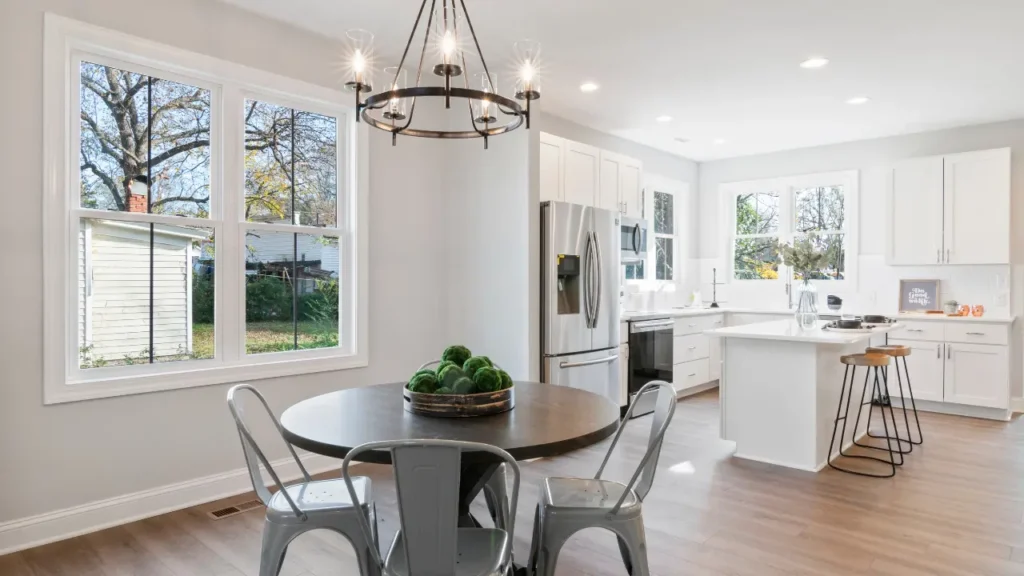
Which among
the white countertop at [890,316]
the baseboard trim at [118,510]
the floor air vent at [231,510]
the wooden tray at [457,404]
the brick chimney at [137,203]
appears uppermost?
the brick chimney at [137,203]

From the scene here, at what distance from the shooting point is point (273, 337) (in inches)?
141

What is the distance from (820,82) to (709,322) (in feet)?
9.03

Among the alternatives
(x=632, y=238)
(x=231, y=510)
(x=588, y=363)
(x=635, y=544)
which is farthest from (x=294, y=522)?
(x=632, y=238)

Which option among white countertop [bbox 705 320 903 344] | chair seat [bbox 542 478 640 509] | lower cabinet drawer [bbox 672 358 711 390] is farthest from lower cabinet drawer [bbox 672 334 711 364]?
chair seat [bbox 542 478 640 509]

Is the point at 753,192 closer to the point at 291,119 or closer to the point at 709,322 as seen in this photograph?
the point at 709,322

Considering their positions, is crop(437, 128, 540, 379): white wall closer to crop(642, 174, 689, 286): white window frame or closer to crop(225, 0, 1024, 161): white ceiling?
crop(225, 0, 1024, 161): white ceiling

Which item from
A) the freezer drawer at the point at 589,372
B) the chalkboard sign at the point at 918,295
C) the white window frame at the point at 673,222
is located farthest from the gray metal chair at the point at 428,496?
the chalkboard sign at the point at 918,295

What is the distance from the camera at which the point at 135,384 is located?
116 inches

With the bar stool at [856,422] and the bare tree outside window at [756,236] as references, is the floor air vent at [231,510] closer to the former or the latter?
the bar stool at [856,422]

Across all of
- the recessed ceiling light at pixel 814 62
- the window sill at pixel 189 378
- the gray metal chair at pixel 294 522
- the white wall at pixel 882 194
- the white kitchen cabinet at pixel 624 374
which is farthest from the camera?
the white wall at pixel 882 194

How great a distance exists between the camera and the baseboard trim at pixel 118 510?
2.63 metres

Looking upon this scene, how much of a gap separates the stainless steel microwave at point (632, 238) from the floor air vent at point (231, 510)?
3458 mm

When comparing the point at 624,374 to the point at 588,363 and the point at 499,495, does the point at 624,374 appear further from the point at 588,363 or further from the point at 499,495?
the point at 499,495

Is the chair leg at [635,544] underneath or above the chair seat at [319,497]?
underneath
